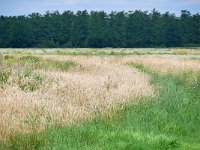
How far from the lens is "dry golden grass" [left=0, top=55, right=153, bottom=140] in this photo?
10875mm

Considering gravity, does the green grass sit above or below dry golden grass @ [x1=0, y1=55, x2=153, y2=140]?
below

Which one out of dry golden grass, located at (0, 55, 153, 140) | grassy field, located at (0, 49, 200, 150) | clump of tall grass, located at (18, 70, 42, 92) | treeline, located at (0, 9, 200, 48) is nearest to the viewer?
grassy field, located at (0, 49, 200, 150)

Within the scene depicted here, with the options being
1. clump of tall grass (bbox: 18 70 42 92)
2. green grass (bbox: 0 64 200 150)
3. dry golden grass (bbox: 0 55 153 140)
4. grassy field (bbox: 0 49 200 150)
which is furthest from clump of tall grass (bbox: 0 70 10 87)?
green grass (bbox: 0 64 200 150)

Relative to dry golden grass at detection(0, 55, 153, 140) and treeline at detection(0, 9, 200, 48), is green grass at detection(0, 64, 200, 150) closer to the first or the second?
dry golden grass at detection(0, 55, 153, 140)

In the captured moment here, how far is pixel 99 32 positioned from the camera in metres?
113

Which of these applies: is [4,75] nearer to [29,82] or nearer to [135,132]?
[29,82]

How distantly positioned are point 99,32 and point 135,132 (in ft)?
337

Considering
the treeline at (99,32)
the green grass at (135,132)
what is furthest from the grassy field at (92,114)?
the treeline at (99,32)

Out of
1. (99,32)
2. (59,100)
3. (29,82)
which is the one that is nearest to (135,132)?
(59,100)

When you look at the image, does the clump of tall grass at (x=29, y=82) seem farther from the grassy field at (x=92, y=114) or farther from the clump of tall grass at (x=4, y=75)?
the clump of tall grass at (x=4, y=75)

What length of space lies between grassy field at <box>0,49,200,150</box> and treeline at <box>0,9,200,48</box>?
95.3 metres

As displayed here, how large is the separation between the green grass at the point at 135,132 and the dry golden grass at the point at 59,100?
31cm

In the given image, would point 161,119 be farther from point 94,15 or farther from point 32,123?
point 94,15

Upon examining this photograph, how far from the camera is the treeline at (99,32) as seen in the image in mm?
Answer: 112438
